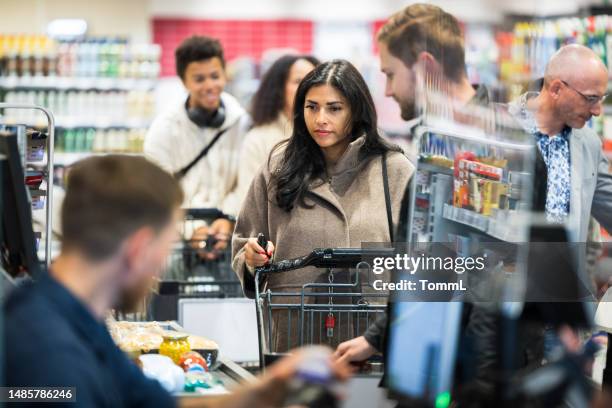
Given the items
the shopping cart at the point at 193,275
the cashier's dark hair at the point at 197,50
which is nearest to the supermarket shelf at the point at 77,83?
the cashier's dark hair at the point at 197,50

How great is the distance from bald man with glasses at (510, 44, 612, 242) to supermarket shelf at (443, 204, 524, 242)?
0.49 ft

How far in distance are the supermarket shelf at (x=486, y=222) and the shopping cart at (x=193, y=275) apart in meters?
1.96

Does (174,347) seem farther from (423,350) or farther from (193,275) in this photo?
(193,275)

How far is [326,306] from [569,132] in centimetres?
92

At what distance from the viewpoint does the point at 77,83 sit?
465 inches

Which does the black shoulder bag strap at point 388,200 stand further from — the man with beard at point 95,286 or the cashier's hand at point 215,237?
the man with beard at point 95,286

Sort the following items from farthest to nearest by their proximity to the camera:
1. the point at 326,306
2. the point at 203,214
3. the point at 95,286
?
the point at 203,214 < the point at 326,306 < the point at 95,286

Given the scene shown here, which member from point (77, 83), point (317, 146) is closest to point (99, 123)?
point (77, 83)

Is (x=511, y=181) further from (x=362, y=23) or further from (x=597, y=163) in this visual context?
(x=362, y=23)

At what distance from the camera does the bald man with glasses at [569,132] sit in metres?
2.95

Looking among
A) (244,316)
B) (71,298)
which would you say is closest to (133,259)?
(71,298)

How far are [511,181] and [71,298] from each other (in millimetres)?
1424

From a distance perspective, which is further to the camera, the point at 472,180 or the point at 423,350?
the point at 472,180

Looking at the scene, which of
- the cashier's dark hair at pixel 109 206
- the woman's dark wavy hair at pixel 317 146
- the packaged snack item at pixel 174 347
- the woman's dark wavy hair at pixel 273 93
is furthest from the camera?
the woman's dark wavy hair at pixel 273 93
